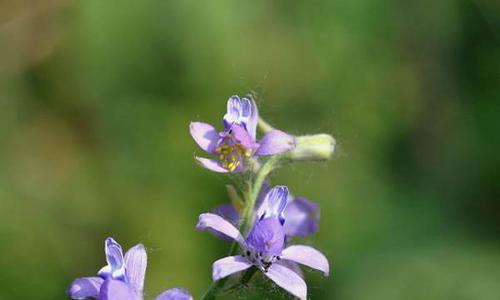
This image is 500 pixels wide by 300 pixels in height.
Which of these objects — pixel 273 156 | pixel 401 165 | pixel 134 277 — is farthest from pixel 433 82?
pixel 134 277

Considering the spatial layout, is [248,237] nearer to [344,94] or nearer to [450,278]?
[450,278]

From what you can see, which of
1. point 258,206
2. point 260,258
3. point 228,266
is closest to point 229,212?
point 258,206

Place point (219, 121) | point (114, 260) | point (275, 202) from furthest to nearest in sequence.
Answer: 1. point (219, 121)
2. point (275, 202)
3. point (114, 260)

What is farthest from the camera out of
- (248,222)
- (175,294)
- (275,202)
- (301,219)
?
(301,219)

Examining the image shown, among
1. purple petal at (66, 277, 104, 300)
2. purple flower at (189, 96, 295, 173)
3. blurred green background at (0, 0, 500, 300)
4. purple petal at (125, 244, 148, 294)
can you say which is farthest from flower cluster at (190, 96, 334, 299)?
blurred green background at (0, 0, 500, 300)

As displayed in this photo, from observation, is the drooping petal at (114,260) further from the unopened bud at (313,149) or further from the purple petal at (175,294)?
the unopened bud at (313,149)

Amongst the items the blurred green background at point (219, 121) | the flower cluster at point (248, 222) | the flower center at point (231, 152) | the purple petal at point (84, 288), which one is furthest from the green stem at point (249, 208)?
the blurred green background at point (219, 121)

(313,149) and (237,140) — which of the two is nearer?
(237,140)

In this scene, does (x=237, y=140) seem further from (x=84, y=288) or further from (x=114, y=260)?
(x=84, y=288)
